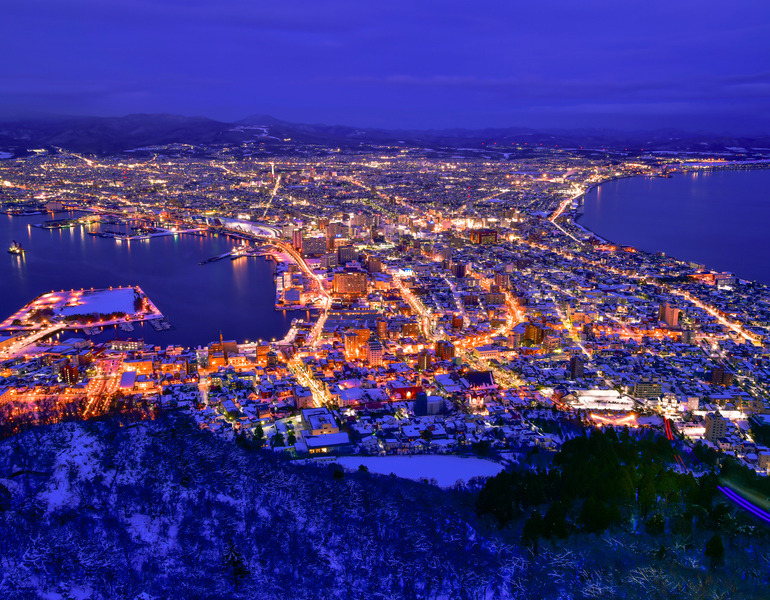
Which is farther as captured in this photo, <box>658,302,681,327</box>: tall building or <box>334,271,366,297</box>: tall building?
<box>334,271,366,297</box>: tall building

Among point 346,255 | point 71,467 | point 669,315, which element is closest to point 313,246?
point 346,255

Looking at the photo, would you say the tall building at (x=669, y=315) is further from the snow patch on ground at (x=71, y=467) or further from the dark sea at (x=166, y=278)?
the snow patch on ground at (x=71, y=467)

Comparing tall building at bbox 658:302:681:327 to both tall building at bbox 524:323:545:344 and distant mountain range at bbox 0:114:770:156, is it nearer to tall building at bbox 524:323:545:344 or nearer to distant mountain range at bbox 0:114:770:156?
tall building at bbox 524:323:545:344

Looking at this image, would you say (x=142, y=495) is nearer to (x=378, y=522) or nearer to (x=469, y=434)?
(x=378, y=522)

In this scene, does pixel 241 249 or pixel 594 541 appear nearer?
pixel 594 541

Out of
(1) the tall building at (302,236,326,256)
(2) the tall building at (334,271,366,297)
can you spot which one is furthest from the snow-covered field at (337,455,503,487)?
(1) the tall building at (302,236,326,256)

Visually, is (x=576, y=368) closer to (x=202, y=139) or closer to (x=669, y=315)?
(x=669, y=315)

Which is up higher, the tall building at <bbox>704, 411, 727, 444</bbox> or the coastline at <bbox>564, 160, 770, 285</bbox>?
the coastline at <bbox>564, 160, 770, 285</bbox>

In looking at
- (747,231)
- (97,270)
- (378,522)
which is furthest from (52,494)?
(747,231)
